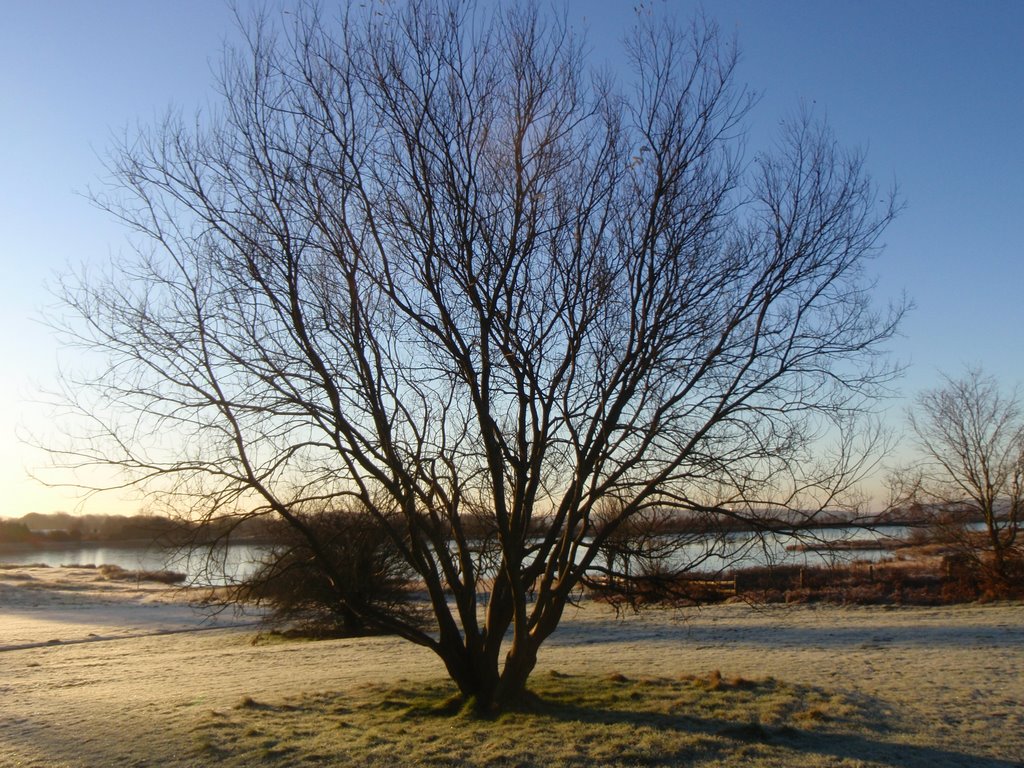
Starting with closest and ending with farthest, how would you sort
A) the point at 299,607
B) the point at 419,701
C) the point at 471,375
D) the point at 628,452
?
the point at 471,375 → the point at 628,452 → the point at 419,701 → the point at 299,607

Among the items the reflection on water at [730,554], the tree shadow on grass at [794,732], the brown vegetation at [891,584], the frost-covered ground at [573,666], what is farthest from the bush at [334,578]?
the brown vegetation at [891,584]

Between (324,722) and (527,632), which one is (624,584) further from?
(324,722)

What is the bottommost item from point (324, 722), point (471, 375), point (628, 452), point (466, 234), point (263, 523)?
point (324, 722)

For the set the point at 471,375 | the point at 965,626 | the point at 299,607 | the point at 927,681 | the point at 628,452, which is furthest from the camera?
the point at 299,607

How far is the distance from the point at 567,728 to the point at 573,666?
247 inches

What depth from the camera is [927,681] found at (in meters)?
12.2

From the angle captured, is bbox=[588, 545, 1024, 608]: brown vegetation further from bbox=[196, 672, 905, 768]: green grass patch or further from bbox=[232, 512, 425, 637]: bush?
bbox=[196, 672, 905, 768]: green grass patch

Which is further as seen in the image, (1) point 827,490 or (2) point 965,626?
(2) point 965,626

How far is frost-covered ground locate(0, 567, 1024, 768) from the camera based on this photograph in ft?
31.2

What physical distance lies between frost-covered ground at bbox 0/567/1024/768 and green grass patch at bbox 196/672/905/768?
52cm

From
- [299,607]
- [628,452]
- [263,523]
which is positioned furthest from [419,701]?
[299,607]

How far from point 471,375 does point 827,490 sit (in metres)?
4.43

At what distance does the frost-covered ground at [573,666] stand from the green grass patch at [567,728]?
52cm

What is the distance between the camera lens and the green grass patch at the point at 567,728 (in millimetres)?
8320
